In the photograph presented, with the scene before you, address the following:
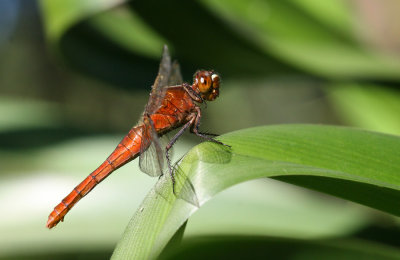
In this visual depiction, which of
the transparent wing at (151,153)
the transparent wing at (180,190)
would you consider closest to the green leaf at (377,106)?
the transparent wing at (151,153)

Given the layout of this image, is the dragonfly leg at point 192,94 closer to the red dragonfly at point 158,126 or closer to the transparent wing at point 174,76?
the red dragonfly at point 158,126

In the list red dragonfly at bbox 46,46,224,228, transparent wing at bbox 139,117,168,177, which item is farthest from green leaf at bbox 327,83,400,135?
transparent wing at bbox 139,117,168,177

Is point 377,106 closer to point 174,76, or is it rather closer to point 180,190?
point 174,76

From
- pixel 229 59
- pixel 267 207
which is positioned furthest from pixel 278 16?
pixel 267 207

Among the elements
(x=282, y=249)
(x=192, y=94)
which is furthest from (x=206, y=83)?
(x=282, y=249)

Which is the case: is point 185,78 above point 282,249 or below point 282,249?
above

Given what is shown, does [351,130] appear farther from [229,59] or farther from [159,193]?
[229,59]
